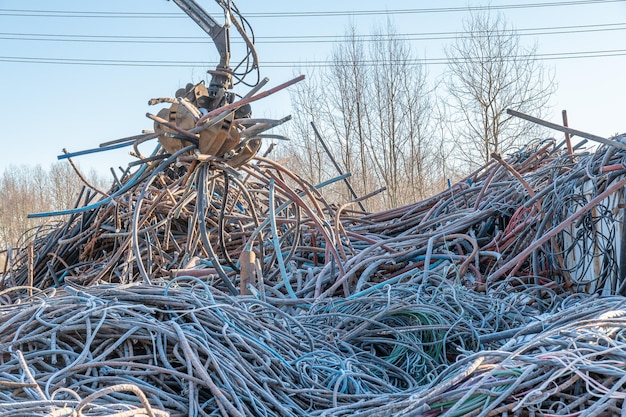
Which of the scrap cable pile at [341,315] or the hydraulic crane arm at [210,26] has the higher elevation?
the hydraulic crane arm at [210,26]

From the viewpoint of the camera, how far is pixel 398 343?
3150 mm

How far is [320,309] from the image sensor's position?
3.84 meters

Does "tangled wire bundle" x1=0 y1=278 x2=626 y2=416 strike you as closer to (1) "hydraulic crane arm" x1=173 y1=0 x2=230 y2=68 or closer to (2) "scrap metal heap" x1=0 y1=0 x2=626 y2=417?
(2) "scrap metal heap" x1=0 y1=0 x2=626 y2=417

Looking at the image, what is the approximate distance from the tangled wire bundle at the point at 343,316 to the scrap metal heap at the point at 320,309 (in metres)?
0.01

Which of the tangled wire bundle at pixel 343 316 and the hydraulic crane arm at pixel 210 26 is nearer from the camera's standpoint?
the tangled wire bundle at pixel 343 316

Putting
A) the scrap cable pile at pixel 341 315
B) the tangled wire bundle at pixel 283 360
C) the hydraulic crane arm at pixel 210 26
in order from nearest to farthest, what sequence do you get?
the tangled wire bundle at pixel 283 360
the scrap cable pile at pixel 341 315
the hydraulic crane arm at pixel 210 26

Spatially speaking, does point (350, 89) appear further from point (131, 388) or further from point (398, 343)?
point (131, 388)

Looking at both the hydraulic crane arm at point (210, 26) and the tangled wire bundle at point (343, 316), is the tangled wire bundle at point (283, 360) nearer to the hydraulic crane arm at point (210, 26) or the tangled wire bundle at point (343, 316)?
the tangled wire bundle at point (343, 316)

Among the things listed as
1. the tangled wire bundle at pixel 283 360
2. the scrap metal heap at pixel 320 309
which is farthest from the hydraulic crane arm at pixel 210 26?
the tangled wire bundle at pixel 283 360

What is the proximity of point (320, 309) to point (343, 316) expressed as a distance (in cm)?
40

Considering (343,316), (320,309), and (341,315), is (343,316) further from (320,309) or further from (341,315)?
(320,309)

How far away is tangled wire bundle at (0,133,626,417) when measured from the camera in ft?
6.79

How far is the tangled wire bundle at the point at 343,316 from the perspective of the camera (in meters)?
2.07

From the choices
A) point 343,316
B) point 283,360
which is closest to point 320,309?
point 343,316
